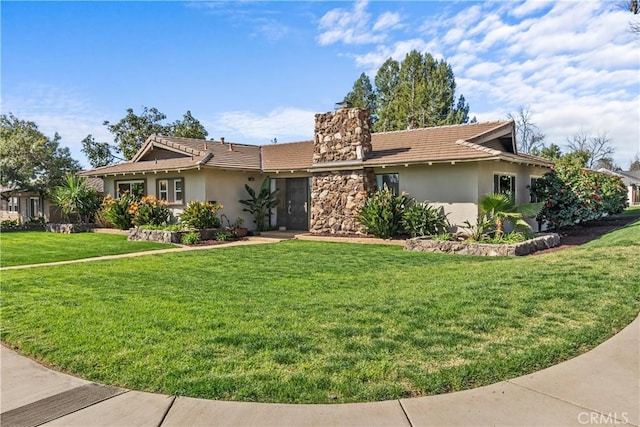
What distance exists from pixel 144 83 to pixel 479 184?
1721 cm

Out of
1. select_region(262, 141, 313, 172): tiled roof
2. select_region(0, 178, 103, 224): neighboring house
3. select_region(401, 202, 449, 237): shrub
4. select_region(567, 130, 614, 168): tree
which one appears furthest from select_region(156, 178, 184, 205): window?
select_region(567, 130, 614, 168): tree

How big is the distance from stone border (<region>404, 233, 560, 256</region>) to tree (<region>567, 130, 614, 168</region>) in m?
51.0

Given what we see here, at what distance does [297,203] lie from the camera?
1972cm

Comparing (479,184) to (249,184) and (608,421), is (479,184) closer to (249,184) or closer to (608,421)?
(249,184)

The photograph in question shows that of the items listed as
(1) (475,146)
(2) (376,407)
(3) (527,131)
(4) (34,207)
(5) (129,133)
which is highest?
(3) (527,131)

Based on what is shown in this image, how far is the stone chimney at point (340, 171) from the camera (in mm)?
16438

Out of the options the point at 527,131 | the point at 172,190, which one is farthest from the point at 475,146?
the point at 527,131

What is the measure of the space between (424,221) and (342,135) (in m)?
5.07

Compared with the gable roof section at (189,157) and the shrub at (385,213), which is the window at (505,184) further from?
the gable roof section at (189,157)

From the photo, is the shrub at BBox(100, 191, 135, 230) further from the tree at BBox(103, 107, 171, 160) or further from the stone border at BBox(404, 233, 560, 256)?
the tree at BBox(103, 107, 171, 160)

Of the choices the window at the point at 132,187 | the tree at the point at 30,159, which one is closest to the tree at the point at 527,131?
the window at the point at 132,187

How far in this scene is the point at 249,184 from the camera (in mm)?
20000

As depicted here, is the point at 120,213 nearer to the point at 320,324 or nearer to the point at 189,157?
the point at 189,157

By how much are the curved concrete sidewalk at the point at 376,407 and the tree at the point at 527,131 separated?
48.7 metres
